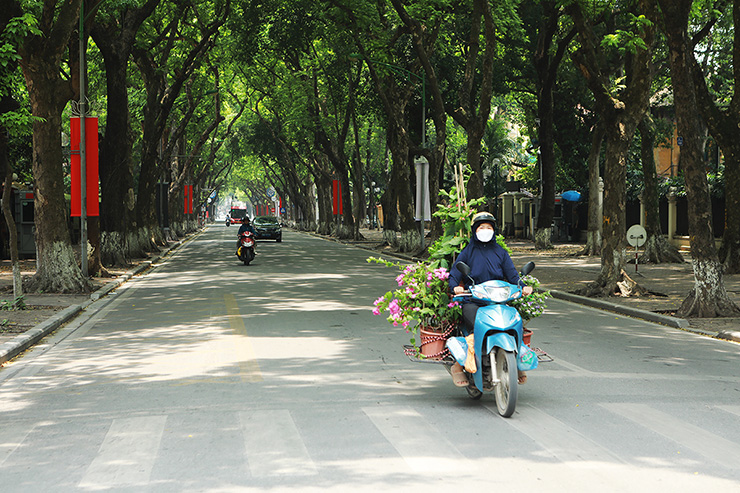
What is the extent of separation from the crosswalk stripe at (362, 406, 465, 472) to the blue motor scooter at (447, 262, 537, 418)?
25.7 inches

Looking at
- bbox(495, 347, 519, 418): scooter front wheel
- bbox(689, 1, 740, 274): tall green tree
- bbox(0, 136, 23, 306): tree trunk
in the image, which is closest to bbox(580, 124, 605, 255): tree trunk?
bbox(689, 1, 740, 274): tall green tree

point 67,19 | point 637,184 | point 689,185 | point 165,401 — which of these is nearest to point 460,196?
point 165,401

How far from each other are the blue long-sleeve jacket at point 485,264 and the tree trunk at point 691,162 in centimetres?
734

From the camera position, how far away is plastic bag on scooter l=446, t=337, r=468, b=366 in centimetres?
693

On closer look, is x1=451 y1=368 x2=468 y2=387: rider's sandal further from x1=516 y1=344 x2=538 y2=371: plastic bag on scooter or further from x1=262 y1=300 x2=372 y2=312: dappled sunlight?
x1=262 y1=300 x2=372 y2=312: dappled sunlight

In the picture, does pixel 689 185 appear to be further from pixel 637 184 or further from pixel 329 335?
pixel 637 184

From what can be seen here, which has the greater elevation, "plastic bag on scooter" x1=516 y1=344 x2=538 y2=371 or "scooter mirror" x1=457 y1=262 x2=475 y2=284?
"scooter mirror" x1=457 y1=262 x2=475 y2=284

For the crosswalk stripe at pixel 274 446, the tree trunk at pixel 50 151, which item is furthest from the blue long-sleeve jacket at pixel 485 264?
the tree trunk at pixel 50 151

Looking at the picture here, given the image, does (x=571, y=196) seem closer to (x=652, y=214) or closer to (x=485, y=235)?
(x=652, y=214)

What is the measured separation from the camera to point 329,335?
11359 mm

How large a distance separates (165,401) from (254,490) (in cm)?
278

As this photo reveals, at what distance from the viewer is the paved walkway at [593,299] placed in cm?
1175

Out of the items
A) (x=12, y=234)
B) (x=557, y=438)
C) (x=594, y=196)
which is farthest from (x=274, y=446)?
(x=594, y=196)

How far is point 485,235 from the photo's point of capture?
7234 mm
